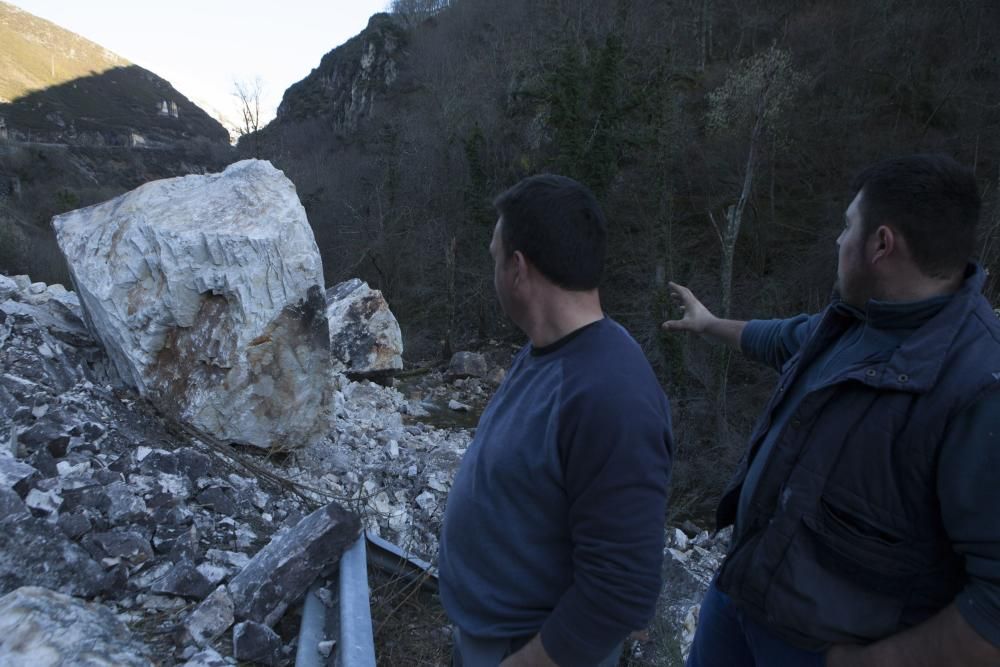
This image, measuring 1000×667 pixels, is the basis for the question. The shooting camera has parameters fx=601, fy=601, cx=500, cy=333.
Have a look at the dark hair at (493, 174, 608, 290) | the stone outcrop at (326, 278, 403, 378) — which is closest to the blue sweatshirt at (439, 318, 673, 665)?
the dark hair at (493, 174, 608, 290)

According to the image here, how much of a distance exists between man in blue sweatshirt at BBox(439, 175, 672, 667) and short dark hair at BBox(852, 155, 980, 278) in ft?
2.00

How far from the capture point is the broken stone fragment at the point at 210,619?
2199 mm

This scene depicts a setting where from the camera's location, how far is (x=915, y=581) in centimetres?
121

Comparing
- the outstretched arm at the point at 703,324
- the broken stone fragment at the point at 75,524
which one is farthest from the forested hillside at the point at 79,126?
the outstretched arm at the point at 703,324

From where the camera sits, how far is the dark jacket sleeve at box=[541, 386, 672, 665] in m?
1.10

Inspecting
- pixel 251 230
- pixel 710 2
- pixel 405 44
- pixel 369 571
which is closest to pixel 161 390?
pixel 251 230

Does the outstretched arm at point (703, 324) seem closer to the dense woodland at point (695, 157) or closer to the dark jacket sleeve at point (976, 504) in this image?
the dark jacket sleeve at point (976, 504)

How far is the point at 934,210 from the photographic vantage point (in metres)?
1.23

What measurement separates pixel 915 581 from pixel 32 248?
14.3 metres

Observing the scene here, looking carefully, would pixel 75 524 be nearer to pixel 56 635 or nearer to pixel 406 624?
pixel 56 635

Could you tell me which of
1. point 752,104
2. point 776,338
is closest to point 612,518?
→ point 776,338

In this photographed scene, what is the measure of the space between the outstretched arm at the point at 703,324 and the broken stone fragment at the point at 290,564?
1637mm

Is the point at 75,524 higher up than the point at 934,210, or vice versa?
the point at 934,210

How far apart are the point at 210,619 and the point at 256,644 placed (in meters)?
0.23
